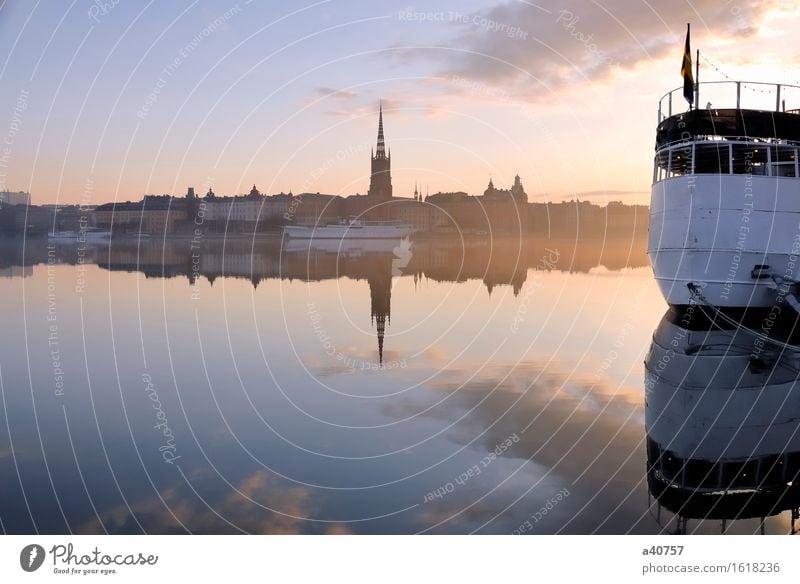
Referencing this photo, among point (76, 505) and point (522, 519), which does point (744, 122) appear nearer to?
point (522, 519)

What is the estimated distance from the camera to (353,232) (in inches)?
5285

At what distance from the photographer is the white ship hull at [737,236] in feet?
76.2

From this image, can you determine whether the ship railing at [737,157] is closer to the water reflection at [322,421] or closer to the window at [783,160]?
the window at [783,160]

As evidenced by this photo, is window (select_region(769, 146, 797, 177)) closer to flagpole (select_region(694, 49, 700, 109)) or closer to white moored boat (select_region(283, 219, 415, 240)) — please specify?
flagpole (select_region(694, 49, 700, 109))

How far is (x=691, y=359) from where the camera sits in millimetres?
18656

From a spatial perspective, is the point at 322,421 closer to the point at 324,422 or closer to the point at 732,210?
the point at 324,422

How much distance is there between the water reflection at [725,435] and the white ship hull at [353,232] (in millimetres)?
113945

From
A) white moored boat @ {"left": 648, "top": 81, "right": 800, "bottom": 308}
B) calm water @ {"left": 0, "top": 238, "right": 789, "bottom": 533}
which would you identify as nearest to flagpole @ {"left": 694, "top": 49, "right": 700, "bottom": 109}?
white moored boat @ {"left": 648, "top": 81, "right": 800, "bottom": 308}

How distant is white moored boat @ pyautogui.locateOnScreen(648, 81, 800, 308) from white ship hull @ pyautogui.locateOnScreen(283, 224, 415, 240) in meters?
107

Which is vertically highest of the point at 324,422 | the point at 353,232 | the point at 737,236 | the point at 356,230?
the point at 356,230

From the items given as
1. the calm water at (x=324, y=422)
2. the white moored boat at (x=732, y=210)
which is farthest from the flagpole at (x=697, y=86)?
the calm water at (x=324, y=422)

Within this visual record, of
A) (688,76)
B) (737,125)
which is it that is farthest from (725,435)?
(688,76)

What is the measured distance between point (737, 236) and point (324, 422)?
1577 centimetres

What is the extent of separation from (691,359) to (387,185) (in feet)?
448
